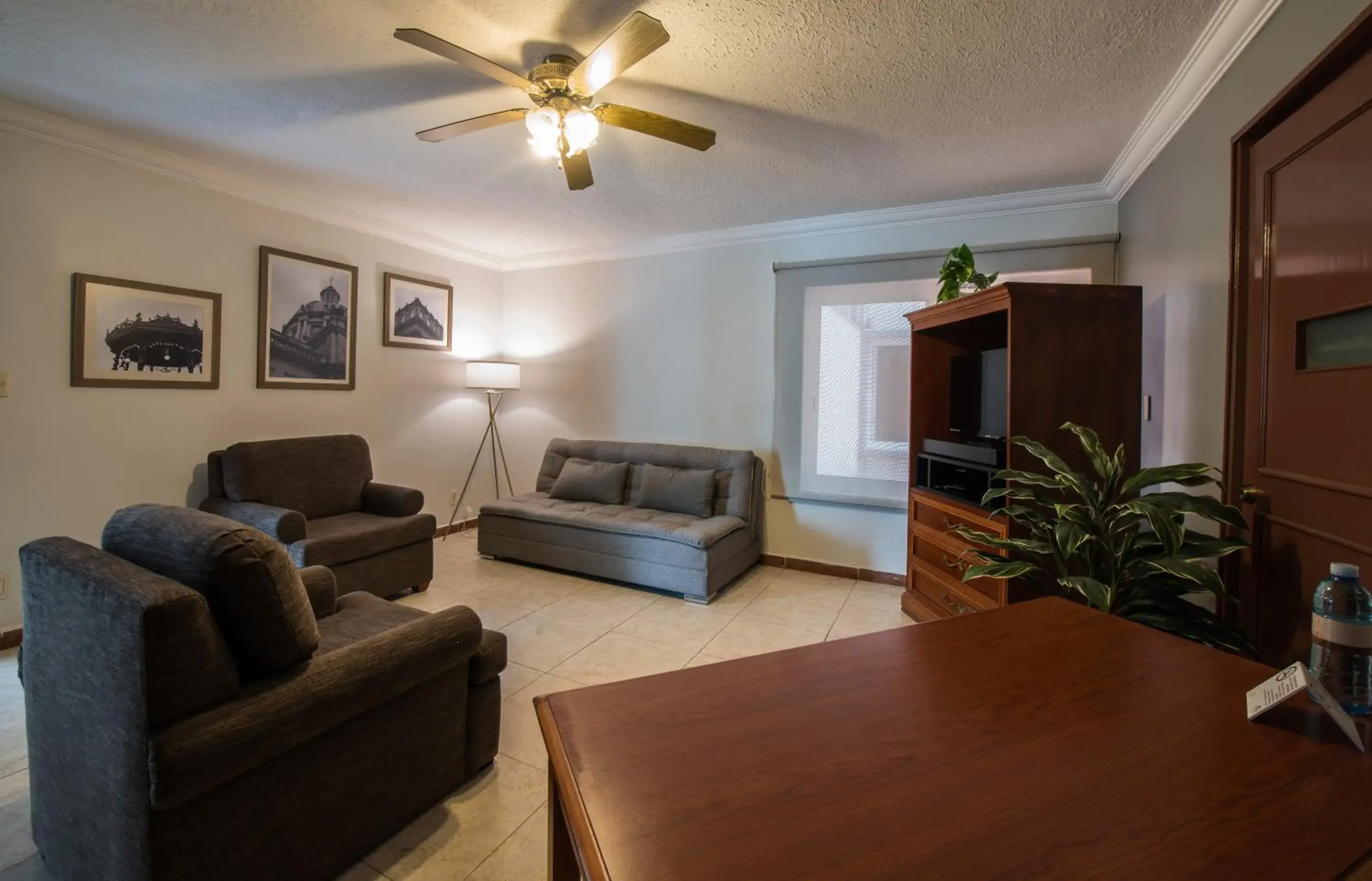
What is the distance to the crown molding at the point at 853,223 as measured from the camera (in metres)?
3.33

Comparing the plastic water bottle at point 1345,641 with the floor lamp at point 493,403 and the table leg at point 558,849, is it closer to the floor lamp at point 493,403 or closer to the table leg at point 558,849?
the table leg at point 558,849

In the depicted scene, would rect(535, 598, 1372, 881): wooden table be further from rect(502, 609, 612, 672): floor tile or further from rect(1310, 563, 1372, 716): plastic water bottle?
rect(502, 609, 612, 672): floor tile

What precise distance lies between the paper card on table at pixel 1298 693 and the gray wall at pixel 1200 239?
1462 mm

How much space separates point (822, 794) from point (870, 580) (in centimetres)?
346

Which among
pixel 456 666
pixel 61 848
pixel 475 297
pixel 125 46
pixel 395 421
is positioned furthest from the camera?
pixel 475 297

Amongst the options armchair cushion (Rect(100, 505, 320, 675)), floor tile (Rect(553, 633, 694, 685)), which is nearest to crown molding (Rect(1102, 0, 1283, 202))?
floor tile (Rect(553, 633, 694, 685))

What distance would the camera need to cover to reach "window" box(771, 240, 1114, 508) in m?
3.68

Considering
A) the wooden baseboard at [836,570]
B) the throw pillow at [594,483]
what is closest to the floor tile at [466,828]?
the throw pillow at [594,483]

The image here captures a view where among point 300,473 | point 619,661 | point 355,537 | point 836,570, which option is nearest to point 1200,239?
point 836,570

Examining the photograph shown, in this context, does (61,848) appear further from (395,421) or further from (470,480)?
(470,480)

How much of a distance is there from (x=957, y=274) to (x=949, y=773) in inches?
109

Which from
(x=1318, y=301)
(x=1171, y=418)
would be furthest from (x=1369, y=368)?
(x=1171, y=418)

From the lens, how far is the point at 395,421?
439cm

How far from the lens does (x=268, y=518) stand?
2.91 metres
